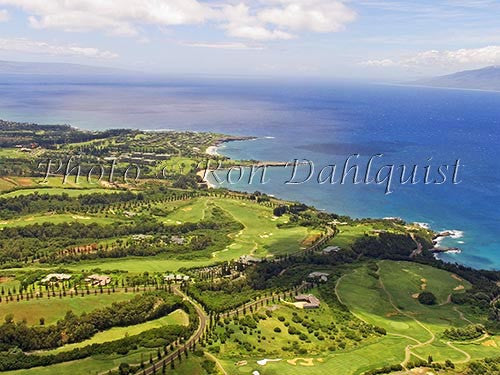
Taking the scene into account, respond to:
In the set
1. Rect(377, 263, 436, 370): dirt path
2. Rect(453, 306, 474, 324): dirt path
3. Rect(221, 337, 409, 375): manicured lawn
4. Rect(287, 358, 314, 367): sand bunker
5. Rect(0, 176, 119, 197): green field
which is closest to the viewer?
Rect(221, 337, 409, 375): manicured lawn

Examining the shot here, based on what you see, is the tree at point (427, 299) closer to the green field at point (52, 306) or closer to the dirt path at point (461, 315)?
the dirt path at point (461, 315)

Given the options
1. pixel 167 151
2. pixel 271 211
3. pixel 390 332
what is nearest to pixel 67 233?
pixel 271 211

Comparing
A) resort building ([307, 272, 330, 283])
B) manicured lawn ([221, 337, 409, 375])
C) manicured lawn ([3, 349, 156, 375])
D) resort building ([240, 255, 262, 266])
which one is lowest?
resort building ([240, 255, 262, 266])

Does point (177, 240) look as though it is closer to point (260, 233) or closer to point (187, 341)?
point (260, 233)

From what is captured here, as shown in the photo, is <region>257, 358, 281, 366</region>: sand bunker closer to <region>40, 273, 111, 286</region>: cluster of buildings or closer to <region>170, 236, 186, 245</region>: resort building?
<region>40, 273, 111, 286</region>: cluster of buildings

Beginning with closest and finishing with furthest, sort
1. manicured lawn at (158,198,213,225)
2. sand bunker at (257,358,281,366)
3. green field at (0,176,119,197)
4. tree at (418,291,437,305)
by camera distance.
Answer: sand bunker at (257,358,281,366)
tree at (418,291,437,305)
manicured lawn at (158,198,213,225)
green field at (0,176,119,197)

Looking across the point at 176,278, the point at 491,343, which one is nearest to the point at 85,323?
the point at 176,278

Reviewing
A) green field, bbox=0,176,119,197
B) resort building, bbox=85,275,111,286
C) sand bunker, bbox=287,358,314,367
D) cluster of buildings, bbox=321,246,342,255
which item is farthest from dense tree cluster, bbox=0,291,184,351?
green field, bbox=0,176,119,197
